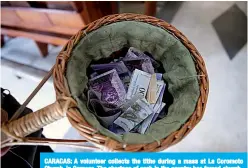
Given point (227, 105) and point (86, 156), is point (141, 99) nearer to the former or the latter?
point (86, 156)

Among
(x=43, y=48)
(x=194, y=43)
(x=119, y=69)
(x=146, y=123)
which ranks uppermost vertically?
(x=43, y=48)

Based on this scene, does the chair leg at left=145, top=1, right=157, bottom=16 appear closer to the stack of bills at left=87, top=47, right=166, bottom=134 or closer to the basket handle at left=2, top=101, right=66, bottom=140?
the stack of bills at left=87, top=47, right=166, bottom=134

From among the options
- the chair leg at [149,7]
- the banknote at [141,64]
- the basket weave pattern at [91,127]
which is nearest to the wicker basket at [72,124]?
the basket weave pattern at [91,127]

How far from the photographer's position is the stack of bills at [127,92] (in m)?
0.65

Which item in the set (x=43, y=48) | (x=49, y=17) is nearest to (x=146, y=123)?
(x=49, y=17)

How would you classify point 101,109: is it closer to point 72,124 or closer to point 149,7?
point 72,124

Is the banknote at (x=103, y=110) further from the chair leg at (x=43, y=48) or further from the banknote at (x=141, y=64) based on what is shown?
the chair leg at (x=43, y=48)

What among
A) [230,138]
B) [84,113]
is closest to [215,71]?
[230,138]

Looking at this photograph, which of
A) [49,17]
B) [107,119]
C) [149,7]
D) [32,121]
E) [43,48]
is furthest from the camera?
[43,48]

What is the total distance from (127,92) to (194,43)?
0.98 metres

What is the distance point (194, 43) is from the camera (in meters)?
1.58

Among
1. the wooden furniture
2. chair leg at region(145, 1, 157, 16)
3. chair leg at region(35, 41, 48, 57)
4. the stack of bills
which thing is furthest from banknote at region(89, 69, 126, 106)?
chair leg at region(35, 41, 48, 57)

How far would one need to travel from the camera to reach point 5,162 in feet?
2.14

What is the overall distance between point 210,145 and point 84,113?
88cm
